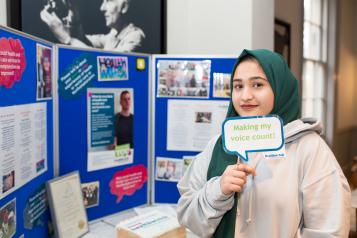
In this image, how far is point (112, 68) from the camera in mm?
1812

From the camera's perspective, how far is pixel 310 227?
1008mm

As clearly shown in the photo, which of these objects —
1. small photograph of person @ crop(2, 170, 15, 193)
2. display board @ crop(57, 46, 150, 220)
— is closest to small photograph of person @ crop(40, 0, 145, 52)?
display board @ crop(57, 46, 150, 220)

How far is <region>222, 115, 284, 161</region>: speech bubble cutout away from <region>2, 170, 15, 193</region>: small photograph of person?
2.27ft

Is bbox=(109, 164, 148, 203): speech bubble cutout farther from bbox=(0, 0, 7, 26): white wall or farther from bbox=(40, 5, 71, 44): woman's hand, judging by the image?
bbox=(0, 0, 7, 26): white wall

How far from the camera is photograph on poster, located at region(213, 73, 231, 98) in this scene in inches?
75.3

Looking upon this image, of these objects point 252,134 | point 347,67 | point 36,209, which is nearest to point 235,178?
point 252,134

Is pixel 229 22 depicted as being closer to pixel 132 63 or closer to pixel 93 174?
pixel 132 63

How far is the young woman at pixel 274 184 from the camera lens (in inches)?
38.6

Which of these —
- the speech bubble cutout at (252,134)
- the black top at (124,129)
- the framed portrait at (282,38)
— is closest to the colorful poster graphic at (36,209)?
the black top at (124,129)

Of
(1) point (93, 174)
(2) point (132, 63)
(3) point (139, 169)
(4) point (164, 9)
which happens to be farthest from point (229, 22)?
(1) point (93, 174)

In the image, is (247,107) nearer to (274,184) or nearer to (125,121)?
(274,184)

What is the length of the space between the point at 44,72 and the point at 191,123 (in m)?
0.81

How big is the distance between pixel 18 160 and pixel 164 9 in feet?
4.42

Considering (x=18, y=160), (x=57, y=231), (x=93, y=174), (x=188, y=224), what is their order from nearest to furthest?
(x=188, y=224) → (x=18, y=160) → (x=57, y=231) → (x=93, y=174)
